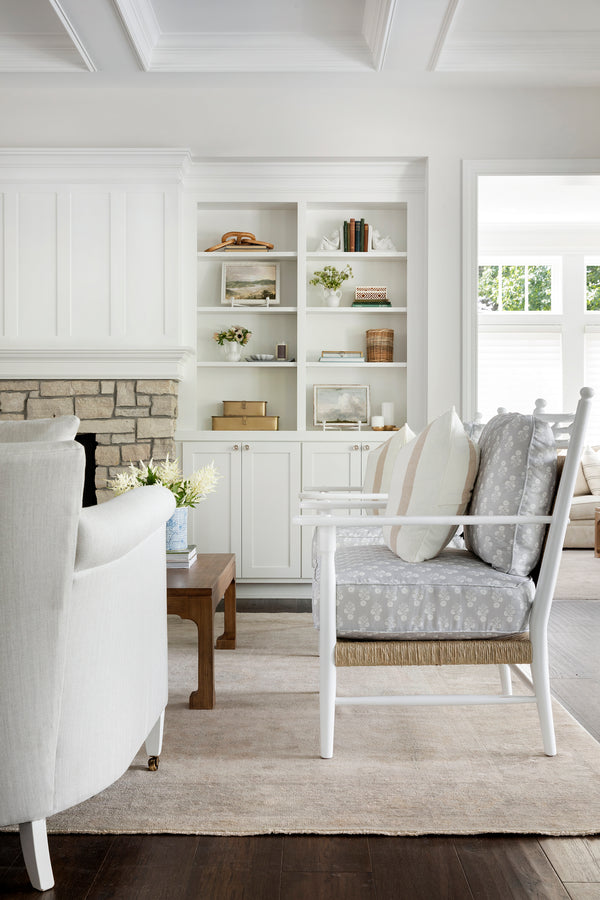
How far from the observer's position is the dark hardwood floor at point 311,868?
4.56 feet

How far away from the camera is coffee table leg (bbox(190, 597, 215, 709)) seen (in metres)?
2.35

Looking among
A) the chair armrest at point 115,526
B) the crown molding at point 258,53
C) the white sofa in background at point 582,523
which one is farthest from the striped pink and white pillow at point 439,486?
the white sofa in background at point 582,523

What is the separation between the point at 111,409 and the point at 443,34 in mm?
2744

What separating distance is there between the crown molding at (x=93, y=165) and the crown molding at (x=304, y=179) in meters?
0.28

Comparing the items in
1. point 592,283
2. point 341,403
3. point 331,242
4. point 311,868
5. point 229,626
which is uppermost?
point 592,283

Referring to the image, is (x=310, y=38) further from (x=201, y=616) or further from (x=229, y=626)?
(x=201, y=616)

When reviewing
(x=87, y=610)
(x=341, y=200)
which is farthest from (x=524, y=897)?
(x=341, y=200)

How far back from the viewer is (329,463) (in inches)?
173

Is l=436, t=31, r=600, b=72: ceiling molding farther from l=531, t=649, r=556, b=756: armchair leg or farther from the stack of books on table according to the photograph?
l=531, t=649, r=556, b=756: armchair leg

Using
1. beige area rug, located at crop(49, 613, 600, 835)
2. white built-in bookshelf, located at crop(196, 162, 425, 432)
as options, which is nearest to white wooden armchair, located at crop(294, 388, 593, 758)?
beige area rug, located at crop(49, 613, 600, 835)

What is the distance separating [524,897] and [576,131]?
4.30 meters

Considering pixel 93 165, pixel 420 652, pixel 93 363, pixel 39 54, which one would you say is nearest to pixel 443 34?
pixel 93 165

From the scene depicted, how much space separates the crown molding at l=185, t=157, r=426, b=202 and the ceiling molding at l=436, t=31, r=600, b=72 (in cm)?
59

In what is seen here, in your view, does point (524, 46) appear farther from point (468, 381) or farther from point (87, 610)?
point (87, 610)
